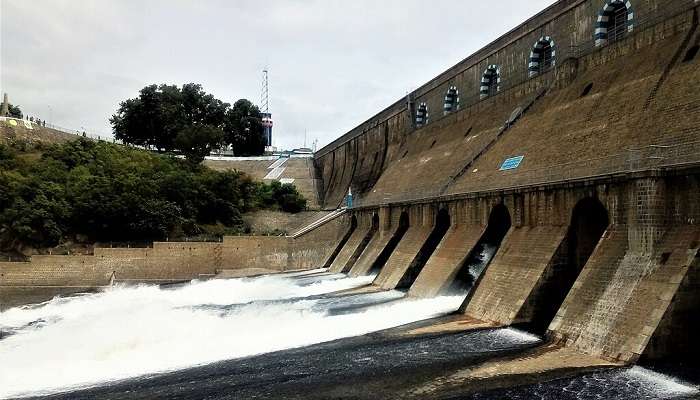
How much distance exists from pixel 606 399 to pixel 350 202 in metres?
26.7

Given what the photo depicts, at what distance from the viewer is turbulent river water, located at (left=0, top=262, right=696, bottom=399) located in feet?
31.2

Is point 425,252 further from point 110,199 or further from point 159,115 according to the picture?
point 159,115

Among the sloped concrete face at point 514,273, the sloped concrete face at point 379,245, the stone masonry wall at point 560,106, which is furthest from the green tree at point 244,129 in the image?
the sloped concrete face at point 514,273

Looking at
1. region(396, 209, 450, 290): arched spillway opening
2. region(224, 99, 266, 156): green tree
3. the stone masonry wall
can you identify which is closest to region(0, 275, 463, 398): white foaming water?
region(396, 209, 450, 290): arched spillway opening

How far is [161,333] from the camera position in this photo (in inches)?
595

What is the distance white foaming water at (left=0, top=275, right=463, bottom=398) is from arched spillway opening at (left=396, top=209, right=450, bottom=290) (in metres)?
3.27

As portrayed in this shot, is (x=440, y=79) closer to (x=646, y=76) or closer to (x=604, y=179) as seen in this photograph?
(x=646, y=76)

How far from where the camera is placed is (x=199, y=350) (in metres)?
13.1

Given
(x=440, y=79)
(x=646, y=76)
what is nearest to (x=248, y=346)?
(x=646, y=76)

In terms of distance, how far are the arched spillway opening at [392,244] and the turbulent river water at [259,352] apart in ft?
17.6

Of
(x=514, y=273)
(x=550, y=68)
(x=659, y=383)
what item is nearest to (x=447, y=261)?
(x=514, y=273)

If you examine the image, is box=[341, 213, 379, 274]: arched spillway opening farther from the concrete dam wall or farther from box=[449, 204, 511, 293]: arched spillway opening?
box=[449, 204, 511, 293]: arched spillway opening

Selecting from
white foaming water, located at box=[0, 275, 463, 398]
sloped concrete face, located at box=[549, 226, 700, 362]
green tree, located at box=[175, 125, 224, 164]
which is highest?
green tree, located at box=[175, 125, 224, 164]

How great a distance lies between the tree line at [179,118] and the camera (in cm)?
5938
